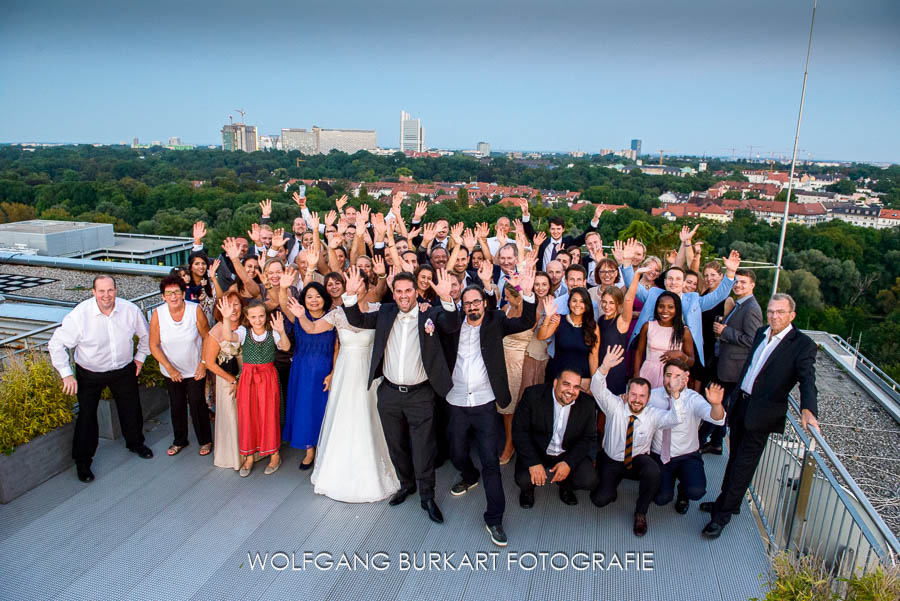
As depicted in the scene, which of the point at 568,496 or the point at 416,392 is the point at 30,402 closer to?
the point at 416,392

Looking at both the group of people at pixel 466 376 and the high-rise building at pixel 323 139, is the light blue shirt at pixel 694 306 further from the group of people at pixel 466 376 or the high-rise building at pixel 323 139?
the high-rise building at pixel 323 139

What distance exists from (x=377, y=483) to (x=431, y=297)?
56.5 inches

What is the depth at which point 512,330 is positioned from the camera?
3627mm

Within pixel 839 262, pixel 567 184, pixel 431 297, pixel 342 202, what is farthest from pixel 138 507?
pixel 567 184

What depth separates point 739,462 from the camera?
3531 millimetres

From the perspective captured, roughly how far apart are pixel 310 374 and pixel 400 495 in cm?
109

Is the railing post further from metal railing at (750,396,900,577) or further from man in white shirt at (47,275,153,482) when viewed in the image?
man in white shirt at (47,275,153,482)

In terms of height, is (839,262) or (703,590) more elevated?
(703,590)

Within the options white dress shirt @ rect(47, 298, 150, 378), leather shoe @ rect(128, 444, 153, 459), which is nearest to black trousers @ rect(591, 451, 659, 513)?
leather shoe @ rect(128, 444, 153, 459)

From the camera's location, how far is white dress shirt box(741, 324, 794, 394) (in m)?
3.54

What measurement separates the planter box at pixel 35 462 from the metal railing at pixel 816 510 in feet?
15.9

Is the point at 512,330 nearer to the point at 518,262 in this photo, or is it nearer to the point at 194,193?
the point at 518,262

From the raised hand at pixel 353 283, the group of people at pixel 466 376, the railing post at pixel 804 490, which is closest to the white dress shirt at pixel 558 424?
the group of people at pixel 466 376

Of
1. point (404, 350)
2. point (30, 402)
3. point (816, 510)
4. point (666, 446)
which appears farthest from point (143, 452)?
point (816, 510)
